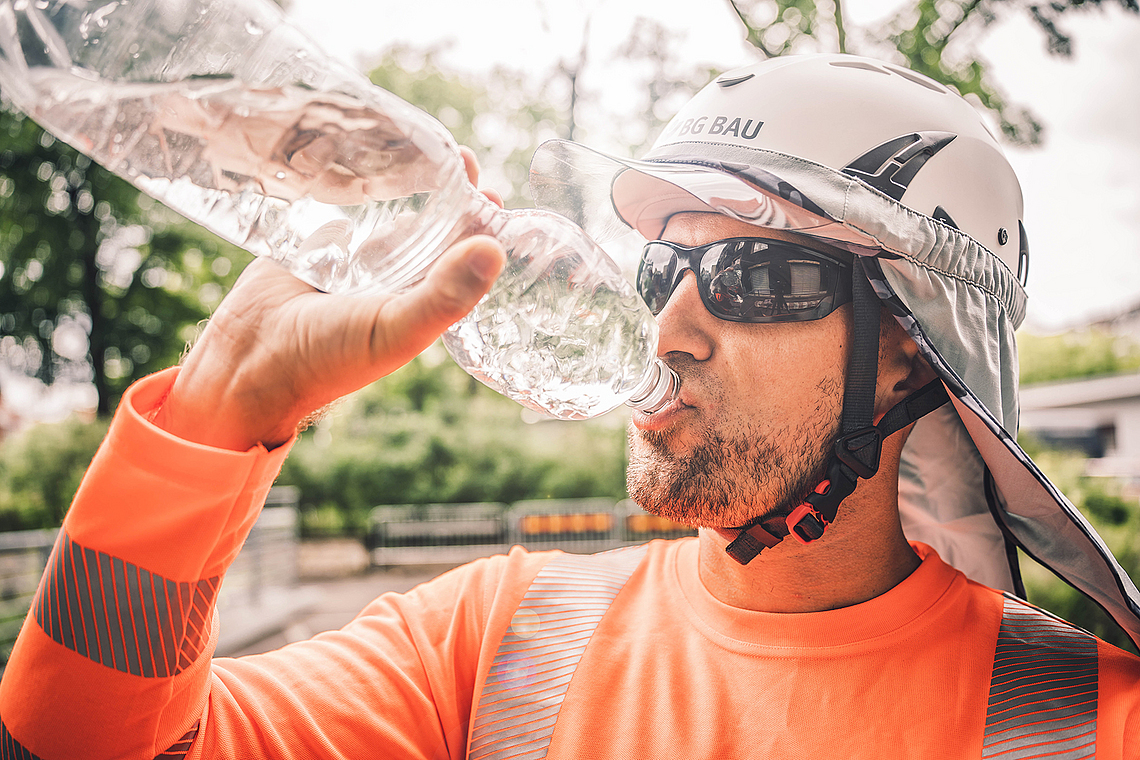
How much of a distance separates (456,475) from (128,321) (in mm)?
6903

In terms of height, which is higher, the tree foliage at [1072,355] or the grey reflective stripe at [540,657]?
the grey reflective stripe at [540,657]

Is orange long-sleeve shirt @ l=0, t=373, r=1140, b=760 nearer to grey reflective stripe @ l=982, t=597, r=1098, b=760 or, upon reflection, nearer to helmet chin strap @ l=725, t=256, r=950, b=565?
grey reflective stripe @ l=982, t=597, r=1098, b=760

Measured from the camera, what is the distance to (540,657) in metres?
1.75

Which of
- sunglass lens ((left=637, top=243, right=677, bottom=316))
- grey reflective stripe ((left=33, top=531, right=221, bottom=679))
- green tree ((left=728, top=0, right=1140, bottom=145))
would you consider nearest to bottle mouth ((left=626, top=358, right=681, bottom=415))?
sunglass lens ((left=637, top=243, right=677, bottom=316))

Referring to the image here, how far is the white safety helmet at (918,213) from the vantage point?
170cm

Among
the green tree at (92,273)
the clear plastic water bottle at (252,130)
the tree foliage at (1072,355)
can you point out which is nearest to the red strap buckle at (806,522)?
the clear plastic water bottle at (252,130)

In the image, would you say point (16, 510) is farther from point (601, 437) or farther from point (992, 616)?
point (992, 616)

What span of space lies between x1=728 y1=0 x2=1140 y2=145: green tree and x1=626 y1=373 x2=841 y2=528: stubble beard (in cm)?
415

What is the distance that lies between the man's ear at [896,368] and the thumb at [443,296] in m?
1.28

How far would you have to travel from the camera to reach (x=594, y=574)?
202cm

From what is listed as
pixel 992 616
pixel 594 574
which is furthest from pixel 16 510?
pixel 992 616

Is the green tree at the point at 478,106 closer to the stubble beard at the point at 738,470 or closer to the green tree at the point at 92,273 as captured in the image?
the green tree at the point at 92,273

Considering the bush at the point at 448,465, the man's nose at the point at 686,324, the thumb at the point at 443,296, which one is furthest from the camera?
the bush at the point at 448,465

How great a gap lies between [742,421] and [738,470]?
0.12 metres
